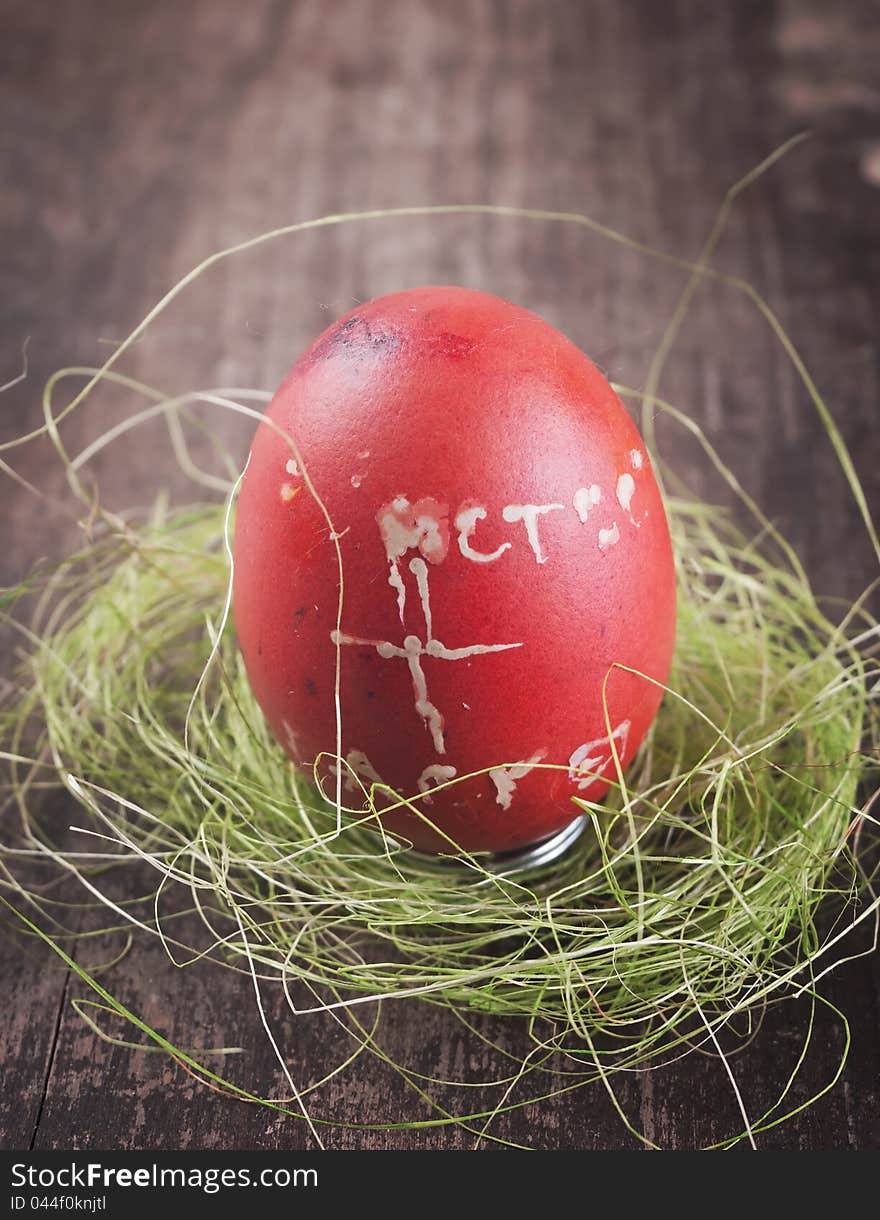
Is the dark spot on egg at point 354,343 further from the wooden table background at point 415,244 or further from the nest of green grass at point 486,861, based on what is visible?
the wooden table background at point 415,244

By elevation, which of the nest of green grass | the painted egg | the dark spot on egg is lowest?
the nest of green grass

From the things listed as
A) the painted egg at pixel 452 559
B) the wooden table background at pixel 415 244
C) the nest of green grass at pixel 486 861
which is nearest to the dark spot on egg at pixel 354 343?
the painted egg at pixel 452 559

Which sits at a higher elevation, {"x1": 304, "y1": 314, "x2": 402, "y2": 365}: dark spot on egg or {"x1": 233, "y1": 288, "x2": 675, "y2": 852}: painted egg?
{"x1": 304, "y1": 314, "x2": 402, "y2": 365}: dark spot on egg

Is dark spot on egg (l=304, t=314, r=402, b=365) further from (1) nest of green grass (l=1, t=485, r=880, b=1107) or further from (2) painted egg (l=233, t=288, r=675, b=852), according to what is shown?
(1) nest of green grass (l=1, t=485, r=880, b=1107)

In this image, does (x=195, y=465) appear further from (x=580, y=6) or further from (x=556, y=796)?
(x=580, y=6)

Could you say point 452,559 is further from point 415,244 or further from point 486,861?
point 415,244

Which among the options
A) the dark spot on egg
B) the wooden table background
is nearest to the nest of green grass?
the wooden table background
